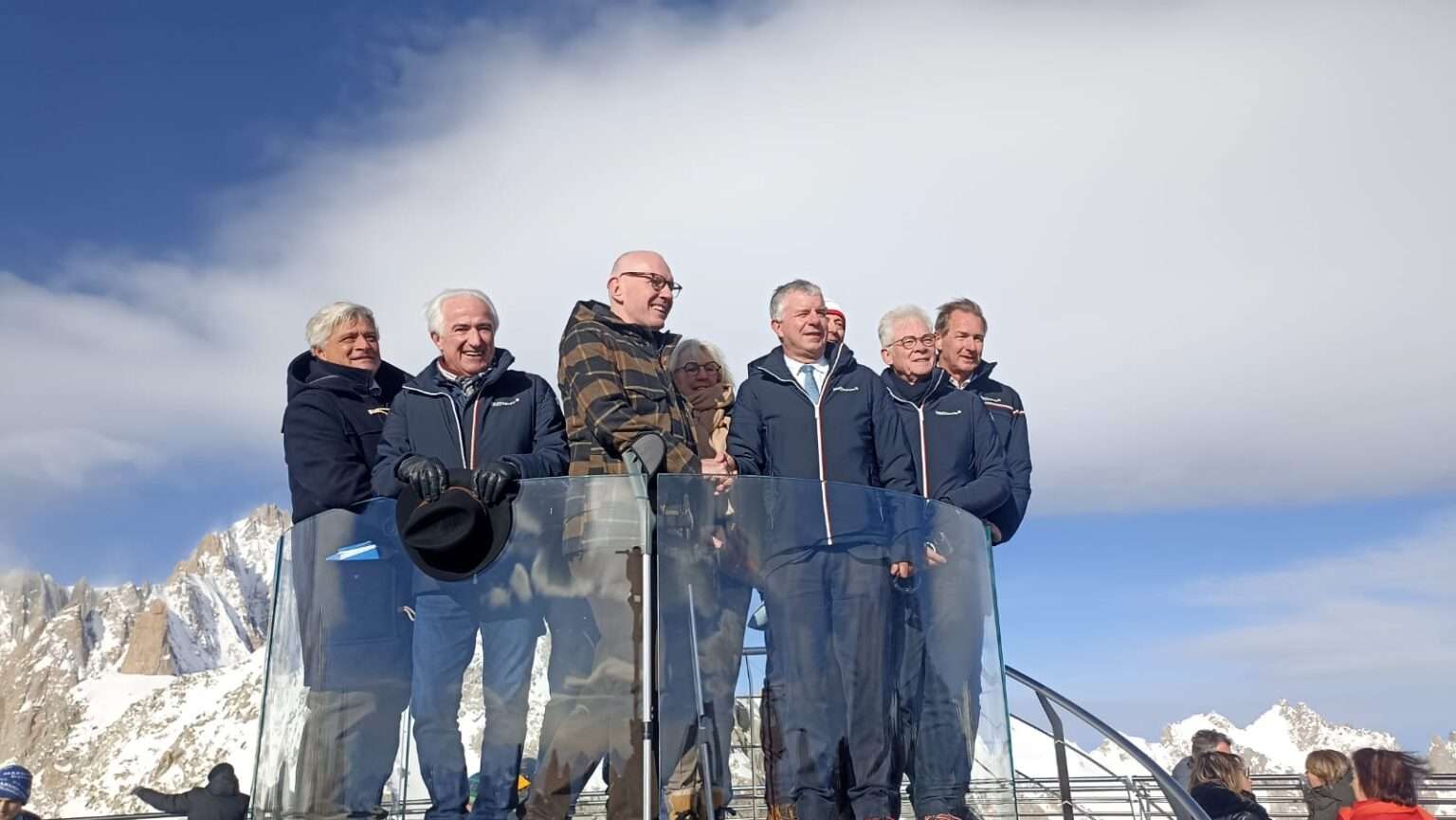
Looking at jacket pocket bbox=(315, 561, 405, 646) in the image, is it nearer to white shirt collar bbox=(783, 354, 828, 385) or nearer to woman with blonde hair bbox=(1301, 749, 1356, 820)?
white shirt collar bbox=(783, 354, 828, 385)

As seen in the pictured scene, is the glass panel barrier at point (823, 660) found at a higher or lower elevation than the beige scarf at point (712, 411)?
lower

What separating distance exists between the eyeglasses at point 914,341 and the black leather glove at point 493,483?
2.56 m

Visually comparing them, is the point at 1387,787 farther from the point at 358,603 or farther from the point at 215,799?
→ the point at 215,799

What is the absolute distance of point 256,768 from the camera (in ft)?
11.6

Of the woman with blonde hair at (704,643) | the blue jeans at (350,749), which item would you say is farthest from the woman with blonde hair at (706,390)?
the blue jeans at (350,749)

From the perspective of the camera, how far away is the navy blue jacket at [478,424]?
391 cm

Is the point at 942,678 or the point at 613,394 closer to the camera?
the point at 942,678

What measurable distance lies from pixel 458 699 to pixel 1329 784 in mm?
5403

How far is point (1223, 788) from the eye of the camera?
5727mm

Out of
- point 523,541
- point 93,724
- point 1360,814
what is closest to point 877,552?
point 523,541

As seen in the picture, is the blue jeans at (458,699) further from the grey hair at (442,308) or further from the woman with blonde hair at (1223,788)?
the woman with blonde hair at (1223,788)

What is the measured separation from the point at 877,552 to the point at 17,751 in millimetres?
228761

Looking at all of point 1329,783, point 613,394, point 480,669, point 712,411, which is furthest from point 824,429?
point 1329,783

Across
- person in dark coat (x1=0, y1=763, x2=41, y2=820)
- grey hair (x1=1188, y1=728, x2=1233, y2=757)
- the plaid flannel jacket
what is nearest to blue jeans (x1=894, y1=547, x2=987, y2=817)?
the plaid flannel jacket
